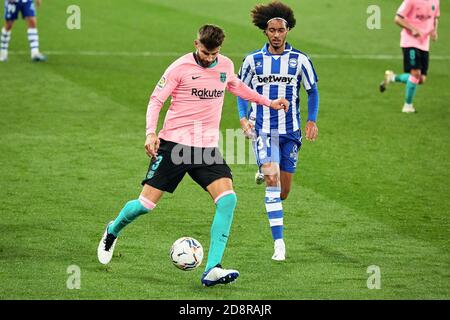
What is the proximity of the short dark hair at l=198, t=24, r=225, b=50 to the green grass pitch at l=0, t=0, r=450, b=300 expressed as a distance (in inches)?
87.2

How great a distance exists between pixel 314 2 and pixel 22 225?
848 inches

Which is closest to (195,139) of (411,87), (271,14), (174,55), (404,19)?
(271,14)

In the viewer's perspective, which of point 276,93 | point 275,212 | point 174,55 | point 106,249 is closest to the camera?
point 106,249

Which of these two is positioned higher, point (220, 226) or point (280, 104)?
point (280, 104)

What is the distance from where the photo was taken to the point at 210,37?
384 inches

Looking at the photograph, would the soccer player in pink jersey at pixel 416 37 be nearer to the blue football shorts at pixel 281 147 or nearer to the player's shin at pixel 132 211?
the blue football shorts at pixel 281 147

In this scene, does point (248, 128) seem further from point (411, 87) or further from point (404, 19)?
point (404, 19)

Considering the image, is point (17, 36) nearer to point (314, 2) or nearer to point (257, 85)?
point (314, 2)

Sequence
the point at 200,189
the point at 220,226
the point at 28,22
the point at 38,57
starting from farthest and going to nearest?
the point at 38,57
the point at 28,22
the point at 200,189
the point at 220,226

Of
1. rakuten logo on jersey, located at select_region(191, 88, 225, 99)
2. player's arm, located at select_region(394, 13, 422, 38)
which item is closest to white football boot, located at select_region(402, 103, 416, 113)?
player's arm, located at select_region(394, 13, 422, 38)

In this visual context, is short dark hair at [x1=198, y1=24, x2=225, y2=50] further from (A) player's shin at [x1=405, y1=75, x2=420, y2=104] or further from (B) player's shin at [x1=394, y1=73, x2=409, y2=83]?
(B) player's shin at [x1=394, y1=73, x2=409, y2=83]

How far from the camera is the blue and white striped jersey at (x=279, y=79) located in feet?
37.1

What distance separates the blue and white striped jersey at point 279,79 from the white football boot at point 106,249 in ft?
6.87

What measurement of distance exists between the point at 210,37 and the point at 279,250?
7.99 ft
